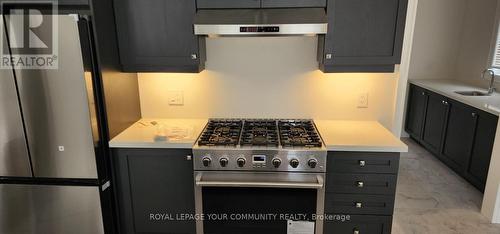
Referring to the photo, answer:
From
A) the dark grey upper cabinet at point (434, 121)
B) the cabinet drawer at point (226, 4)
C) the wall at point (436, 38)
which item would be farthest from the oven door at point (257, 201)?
the wall at point (436, 38)

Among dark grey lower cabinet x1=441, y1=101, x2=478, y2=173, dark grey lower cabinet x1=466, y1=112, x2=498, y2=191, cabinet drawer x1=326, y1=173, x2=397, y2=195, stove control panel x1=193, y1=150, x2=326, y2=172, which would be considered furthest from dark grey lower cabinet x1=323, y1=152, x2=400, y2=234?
dark grey lower cabinet x1=441, y1=101, x2=478, y2=173

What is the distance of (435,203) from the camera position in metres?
3.15

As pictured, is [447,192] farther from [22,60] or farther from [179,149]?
[22,60]

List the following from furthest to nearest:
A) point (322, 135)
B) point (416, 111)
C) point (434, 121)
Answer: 1. point (416, 111)
2. point (434, 121)
3. point (322, 135)

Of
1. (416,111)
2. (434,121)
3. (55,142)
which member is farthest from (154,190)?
(416,111)

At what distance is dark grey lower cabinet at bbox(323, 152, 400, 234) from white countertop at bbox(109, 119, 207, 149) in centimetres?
97

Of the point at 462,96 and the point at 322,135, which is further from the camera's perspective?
the point at 462,96

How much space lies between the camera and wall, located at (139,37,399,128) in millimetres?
2377

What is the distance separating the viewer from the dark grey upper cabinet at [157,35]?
2051mm

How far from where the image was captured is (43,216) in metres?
2.11

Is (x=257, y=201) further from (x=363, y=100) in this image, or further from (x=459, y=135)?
(x=459, y=135)

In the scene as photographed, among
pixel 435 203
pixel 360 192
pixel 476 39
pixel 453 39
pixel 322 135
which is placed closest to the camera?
pixel 360 192

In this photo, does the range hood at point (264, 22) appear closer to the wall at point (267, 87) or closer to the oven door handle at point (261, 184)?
the wall at point (267, 87)

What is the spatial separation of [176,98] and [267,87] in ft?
2.42
